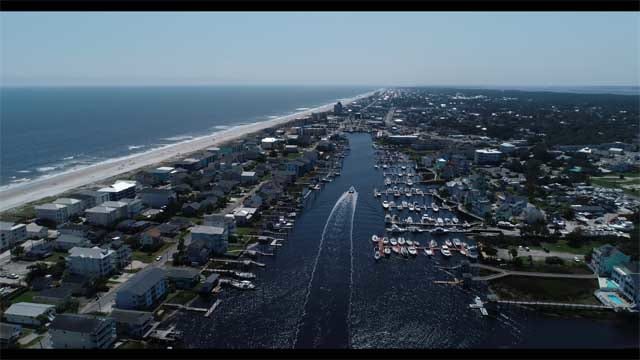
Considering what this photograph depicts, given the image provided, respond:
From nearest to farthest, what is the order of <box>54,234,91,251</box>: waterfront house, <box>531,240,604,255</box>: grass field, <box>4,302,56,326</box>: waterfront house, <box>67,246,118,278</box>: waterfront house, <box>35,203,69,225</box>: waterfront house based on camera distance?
1. <box>4,302,56,326</box>: waterfront house
2. <box>67,246,118,278</box>: waterfront house
3. <box>54,234,91,251</box>: waterfront house
4. <box>531,240,604,255</box>: grass field
5. <box>35,203,69,225</box>: waterfront house

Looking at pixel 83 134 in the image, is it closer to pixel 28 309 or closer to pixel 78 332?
pixel 28 309

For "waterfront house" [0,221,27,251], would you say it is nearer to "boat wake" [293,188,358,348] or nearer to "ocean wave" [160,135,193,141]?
"boat wake" [293,188,358,348]

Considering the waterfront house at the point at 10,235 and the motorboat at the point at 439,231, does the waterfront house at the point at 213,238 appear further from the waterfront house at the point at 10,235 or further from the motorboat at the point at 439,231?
the motorboat at the point at 439,231

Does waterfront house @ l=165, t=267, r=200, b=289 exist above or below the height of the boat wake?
above

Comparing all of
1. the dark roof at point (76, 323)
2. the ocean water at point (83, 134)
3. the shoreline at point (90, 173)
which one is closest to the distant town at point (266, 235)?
the dark roof at point (76, 323)

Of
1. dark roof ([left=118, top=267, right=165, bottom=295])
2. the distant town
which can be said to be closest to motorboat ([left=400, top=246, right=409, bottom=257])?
the distant town
